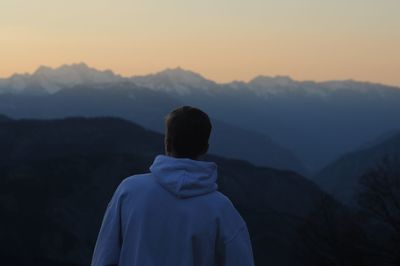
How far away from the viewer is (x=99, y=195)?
65688mm

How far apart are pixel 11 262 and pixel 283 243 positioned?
2667 cm

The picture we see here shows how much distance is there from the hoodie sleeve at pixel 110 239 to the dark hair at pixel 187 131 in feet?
1.06

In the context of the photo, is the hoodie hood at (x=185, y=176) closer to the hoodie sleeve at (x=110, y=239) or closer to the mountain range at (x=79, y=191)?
the hoodie sleeve at (x=110, y=239)

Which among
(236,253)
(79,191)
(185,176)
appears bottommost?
(79,191)

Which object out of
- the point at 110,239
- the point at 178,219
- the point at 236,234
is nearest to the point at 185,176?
the point at 178,219

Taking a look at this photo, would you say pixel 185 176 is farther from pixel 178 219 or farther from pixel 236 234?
pixel 236 234

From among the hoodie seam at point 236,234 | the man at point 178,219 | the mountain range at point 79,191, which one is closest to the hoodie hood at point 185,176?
the man at point 178,219

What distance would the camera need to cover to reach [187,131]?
9.99 feet

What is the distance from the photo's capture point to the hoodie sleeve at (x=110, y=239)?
9.87 feet

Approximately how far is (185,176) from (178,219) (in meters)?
0.19

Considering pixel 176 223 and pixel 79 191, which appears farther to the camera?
pixel 79 191

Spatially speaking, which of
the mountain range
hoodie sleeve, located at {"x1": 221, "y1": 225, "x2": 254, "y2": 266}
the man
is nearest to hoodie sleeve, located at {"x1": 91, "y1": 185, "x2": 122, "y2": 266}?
the man

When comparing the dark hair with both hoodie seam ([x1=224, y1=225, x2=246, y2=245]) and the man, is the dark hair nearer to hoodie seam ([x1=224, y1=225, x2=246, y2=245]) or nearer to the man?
the man

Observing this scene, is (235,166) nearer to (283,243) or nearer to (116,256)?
(283,243)
